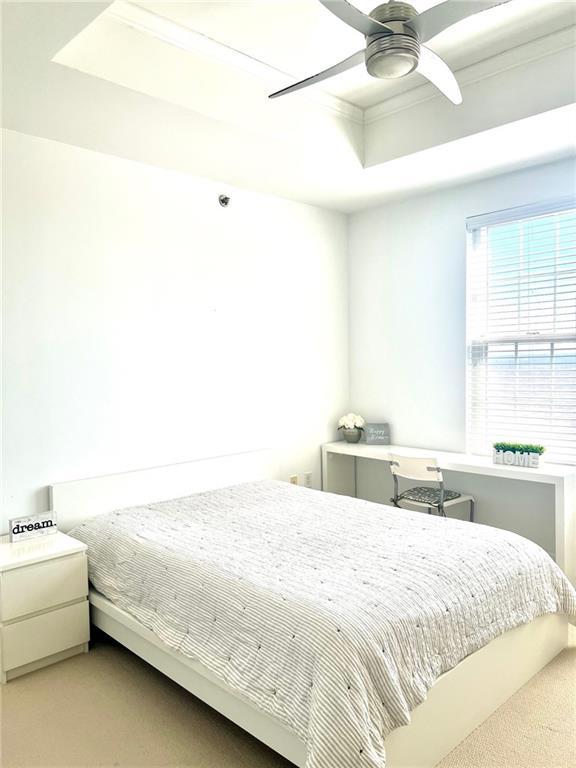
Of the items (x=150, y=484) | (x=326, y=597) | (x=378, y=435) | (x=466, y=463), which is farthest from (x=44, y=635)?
(x=378, y=435)

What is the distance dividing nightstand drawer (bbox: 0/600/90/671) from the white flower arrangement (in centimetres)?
237

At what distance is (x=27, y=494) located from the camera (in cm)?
290

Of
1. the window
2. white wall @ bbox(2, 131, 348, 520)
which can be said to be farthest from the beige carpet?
the window

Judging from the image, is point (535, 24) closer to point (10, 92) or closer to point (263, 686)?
point (10, 92)

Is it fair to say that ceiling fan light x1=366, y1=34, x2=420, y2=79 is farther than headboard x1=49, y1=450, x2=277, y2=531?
No

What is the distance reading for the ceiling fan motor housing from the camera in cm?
193

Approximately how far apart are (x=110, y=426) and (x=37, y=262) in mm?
958

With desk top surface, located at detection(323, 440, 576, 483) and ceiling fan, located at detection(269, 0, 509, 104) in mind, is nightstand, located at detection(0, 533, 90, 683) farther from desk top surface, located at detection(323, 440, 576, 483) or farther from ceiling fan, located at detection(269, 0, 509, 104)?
ceiling fan, located at detection(269, 0, 509, 104)

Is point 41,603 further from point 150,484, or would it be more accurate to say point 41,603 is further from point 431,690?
point 431,690

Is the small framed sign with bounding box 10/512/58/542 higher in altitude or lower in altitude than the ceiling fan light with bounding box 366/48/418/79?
lower

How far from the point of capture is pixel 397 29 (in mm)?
1935

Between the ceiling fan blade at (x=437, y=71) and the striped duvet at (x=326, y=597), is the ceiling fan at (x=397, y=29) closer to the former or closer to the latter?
the ceiling fan blade at (x=437, y=71)

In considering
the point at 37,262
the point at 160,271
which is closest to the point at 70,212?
the point at 37,262

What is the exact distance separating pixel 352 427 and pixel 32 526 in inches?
96.7
